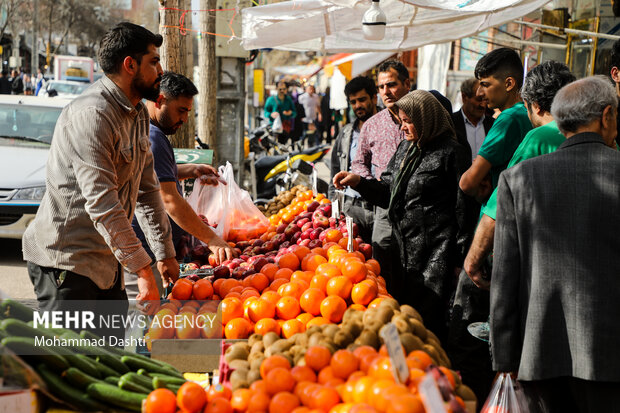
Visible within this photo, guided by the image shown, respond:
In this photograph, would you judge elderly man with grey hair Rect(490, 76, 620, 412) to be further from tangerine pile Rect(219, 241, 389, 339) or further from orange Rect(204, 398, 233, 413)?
orange Rect(204, 398, 233, 413)

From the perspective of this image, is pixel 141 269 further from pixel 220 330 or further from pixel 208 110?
pixel 208 110

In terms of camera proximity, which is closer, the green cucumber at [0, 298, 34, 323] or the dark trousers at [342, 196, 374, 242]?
the green cucumber at [0, 298, 34, 323]

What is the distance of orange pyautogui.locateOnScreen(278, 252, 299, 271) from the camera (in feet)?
13.0

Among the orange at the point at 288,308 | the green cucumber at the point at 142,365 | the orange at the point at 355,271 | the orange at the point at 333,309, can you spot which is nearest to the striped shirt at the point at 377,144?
the orange at the point at 355,271

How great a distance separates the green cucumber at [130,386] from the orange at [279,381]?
446 millimetres

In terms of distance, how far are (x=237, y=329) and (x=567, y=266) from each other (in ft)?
4.86

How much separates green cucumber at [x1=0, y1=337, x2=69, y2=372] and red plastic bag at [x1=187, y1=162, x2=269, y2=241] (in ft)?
12.0

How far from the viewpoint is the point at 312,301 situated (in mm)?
3123

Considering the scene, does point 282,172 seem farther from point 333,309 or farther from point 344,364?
point 344,364

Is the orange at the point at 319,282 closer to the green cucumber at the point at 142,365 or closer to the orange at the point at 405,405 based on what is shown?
the green cucumber at the point at 142,365

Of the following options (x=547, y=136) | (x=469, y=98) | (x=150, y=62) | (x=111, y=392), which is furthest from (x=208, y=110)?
(x=111, y=392)

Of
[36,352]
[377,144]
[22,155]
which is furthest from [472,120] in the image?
[22,155]

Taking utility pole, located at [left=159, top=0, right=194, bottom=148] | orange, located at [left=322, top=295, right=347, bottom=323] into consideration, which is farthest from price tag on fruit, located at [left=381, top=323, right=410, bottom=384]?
utility pole, located at [left=159, top=0, right=194, bottom=148]

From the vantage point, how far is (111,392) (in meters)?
2.21
